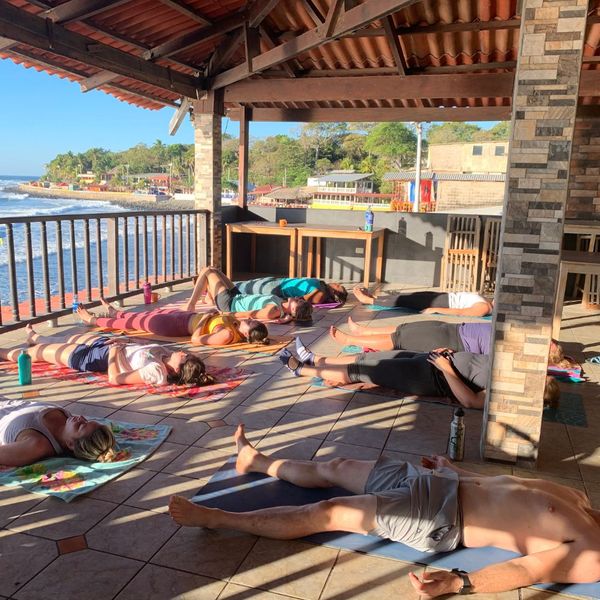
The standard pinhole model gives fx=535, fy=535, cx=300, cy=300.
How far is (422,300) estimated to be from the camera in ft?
21.1

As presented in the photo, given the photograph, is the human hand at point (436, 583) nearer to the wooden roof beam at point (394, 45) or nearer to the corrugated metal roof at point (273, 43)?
the corrugated metal roof at point (273, 43)

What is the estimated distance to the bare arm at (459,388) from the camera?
3.55m

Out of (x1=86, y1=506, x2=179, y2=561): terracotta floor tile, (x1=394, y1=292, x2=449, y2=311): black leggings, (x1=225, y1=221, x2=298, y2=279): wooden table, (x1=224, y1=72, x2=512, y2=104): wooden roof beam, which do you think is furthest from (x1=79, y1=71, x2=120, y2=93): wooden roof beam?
(x1=86, y1=506, x2=179, y2=561): terracotta floor tile

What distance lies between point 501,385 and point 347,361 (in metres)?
1.43

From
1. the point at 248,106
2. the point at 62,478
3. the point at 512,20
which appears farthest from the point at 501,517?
the point at 248,106

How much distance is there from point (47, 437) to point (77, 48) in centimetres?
435

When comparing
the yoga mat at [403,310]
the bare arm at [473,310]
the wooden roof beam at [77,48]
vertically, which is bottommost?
the yoga mat at [403,310]

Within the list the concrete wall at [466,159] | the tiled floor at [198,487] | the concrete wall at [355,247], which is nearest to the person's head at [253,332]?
the tiled floor at [198,487]

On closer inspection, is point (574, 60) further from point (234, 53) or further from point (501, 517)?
point (234, 53)

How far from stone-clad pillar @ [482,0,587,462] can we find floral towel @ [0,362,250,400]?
6.10 feet

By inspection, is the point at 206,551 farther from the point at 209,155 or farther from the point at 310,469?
the point at 209,155

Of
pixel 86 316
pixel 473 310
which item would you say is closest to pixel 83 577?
pixel 86 316

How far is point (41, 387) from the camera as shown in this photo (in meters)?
3.77

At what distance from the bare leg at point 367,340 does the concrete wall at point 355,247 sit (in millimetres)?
3800
